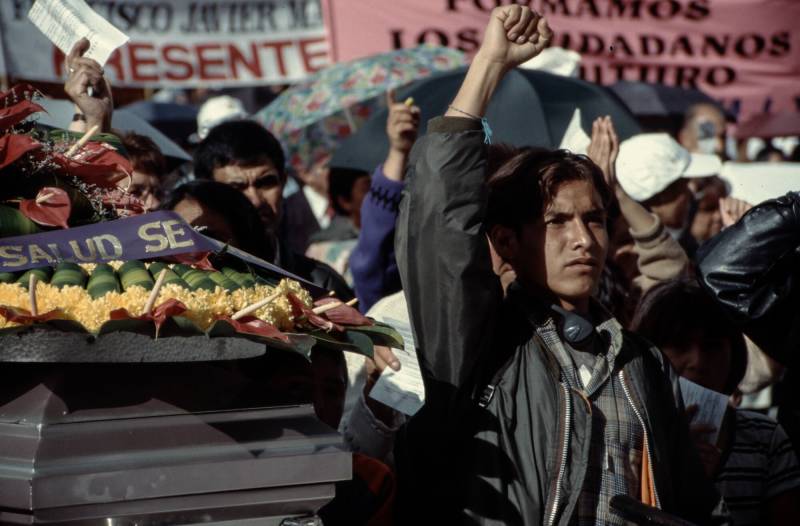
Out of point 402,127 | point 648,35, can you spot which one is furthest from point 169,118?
point 402,127

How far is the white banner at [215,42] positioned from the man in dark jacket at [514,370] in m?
4.52

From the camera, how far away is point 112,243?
7.79ft

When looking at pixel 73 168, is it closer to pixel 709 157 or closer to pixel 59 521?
pixel 59 521

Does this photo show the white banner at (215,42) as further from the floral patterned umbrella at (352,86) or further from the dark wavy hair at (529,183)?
the dark wavy hair at (529,183)

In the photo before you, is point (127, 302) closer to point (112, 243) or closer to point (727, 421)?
point (112, 243)

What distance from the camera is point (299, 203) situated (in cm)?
774

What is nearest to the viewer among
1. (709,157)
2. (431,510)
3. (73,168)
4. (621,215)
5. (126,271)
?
(126,271)

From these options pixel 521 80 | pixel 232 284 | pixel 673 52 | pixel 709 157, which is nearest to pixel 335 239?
pixel 521 80

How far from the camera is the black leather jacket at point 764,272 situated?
3443 millimetres

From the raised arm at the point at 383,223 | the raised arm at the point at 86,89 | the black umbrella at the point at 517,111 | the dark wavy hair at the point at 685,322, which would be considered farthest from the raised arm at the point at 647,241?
the raised arm at the point at 86,89

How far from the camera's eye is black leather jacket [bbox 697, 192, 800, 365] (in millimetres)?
3443

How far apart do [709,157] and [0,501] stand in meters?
5.85

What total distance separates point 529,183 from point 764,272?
69cm

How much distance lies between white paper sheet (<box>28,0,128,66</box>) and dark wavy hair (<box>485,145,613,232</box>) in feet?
4.31
